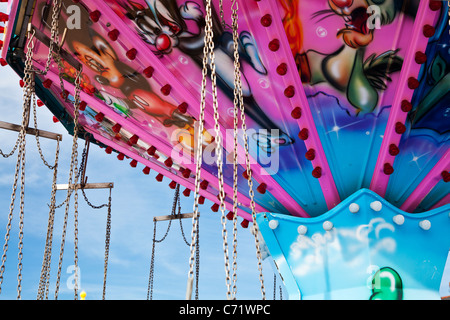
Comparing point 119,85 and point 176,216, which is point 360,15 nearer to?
point 119,85

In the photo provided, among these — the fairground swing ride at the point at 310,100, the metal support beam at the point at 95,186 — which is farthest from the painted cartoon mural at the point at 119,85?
the metal support beam at the point at 95,186

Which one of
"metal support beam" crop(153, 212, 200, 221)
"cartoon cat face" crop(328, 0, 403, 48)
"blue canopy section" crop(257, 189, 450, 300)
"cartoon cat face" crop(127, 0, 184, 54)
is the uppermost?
"cartoon cat face" crop(127, 0, 184, 54)

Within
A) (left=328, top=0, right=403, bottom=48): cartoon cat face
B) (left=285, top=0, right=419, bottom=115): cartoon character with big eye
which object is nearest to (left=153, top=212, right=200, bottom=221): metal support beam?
(left=285, top=0, right=419, bottom=115): cartoon character with big eye

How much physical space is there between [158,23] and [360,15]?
178cm

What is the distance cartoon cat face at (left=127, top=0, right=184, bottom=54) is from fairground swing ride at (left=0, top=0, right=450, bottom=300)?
11mm

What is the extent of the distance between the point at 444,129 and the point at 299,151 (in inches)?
55.4

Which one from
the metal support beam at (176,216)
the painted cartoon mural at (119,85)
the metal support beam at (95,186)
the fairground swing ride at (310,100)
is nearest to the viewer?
the fairground swing ride at (310,100)

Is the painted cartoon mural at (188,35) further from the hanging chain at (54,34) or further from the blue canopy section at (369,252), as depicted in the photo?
the blue canopy section at (369,252)

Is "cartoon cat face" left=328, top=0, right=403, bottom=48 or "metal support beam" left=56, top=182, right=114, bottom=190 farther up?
"cartoon cat face" left=328, top=0, right=403, bottom=48

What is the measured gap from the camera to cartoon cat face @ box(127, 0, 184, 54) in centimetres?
400

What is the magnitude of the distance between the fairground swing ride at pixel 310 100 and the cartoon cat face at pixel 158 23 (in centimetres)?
1

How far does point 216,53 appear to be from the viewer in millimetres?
4195

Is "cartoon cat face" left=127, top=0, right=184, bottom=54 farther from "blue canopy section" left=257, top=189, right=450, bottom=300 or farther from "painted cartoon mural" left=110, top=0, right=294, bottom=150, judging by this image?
"blue canopy section" left=257, top=189, right=450, bottom=300

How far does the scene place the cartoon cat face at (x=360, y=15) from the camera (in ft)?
12.1
